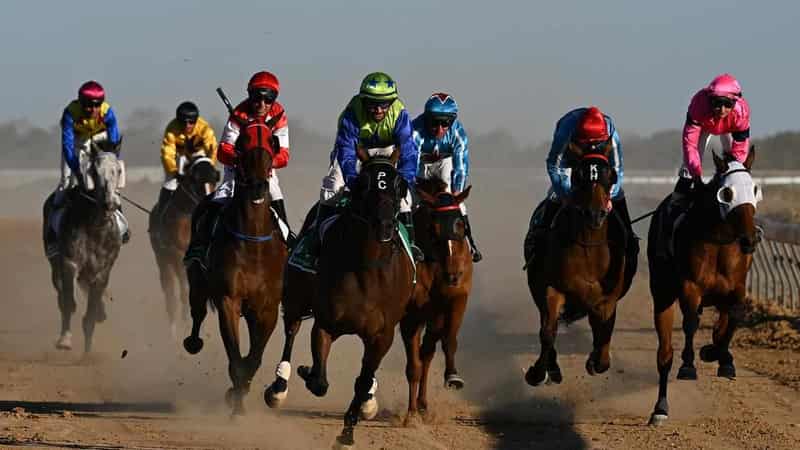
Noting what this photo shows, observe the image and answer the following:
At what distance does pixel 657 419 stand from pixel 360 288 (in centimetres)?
317

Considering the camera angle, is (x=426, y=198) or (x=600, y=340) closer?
(x=426, y=198)

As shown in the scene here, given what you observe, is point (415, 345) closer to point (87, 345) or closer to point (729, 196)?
point (729, 196)

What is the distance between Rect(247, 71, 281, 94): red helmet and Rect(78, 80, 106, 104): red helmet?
5.20 meters

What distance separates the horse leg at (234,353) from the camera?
1203 centimetres

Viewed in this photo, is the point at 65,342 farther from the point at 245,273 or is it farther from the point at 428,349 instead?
the point at 428,349

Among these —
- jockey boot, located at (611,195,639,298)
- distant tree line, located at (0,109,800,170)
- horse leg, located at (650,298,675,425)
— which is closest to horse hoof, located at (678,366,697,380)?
horse leg, located at (650,298,675,425)

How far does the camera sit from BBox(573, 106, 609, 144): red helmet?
41.0 feet

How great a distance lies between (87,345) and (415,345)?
5.44m

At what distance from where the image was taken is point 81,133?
690 inches

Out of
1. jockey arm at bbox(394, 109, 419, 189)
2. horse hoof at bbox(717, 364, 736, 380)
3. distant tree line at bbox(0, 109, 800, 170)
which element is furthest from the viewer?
distant tree line at bbox(0, 109, 800, 170)

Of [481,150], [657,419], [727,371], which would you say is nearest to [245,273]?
[657,419]

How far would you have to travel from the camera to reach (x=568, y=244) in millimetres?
12328

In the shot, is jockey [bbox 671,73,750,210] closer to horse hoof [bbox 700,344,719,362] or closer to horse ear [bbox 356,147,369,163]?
horse hoof [bbox 700,344,719,362]

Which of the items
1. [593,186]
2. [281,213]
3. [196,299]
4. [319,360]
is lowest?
[319,360]
